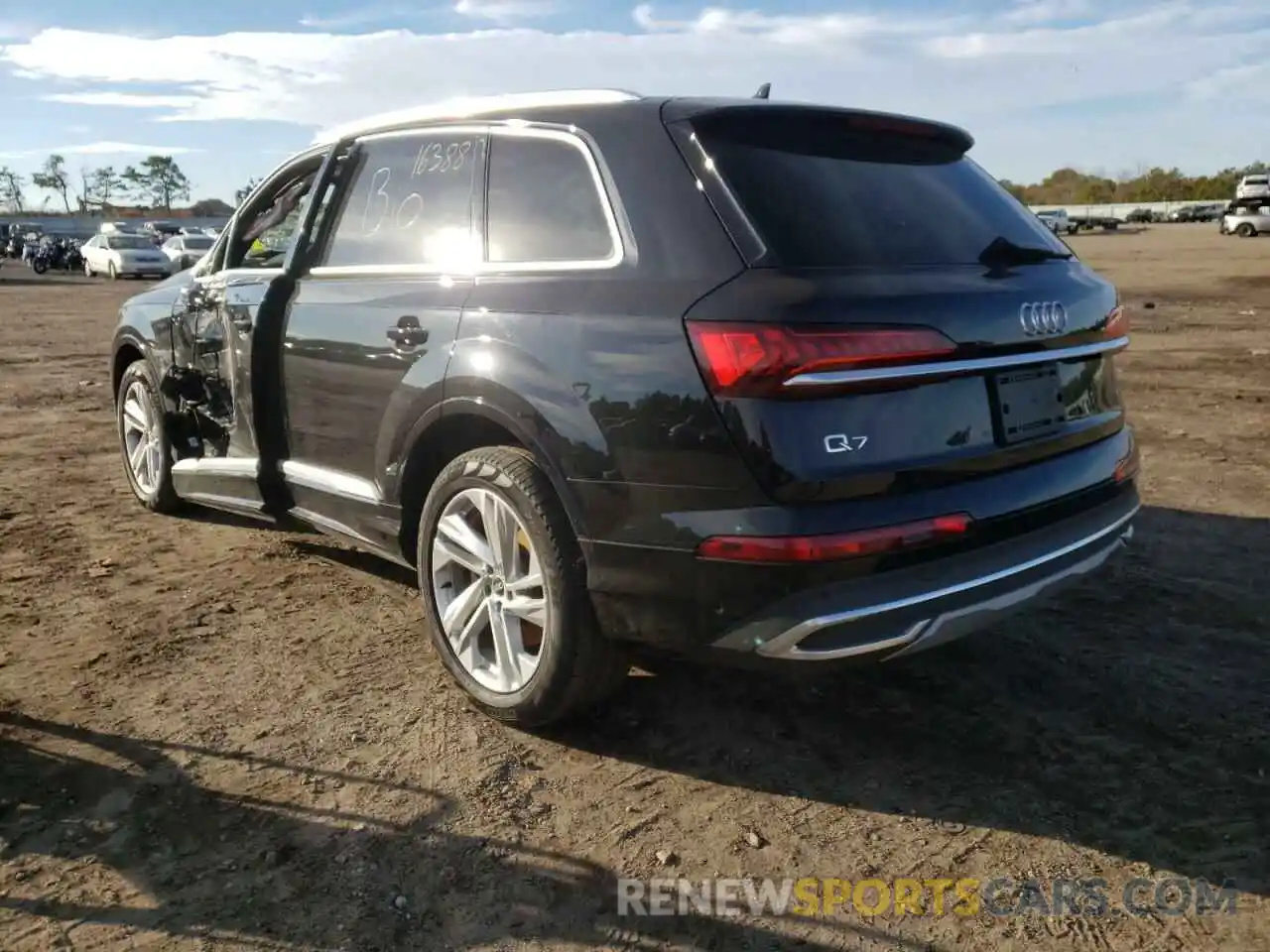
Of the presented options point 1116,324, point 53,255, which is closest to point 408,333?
point 1116,324

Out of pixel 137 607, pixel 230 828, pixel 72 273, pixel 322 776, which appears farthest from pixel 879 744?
pixel 72 273

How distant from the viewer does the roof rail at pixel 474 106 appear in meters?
3.39

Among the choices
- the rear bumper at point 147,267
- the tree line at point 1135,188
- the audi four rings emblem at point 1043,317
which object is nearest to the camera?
the audi four rings emblem at point 1043,317

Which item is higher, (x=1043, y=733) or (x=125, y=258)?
(x=1043, y=733)

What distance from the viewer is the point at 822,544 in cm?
268

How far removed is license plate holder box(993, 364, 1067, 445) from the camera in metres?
3.03

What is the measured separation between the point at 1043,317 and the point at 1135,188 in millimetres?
128591

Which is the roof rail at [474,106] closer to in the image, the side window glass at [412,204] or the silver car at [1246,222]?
the side window glass at [412,204]

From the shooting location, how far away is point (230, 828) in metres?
2.90

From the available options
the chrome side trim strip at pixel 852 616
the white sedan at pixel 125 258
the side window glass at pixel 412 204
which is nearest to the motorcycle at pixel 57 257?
the white sedan at pixel 125 258

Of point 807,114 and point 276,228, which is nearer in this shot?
point 807,114

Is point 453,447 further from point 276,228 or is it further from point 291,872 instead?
point 276,228

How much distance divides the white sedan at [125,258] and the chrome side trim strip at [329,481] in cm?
3238

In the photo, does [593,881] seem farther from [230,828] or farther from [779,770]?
[230,828]
